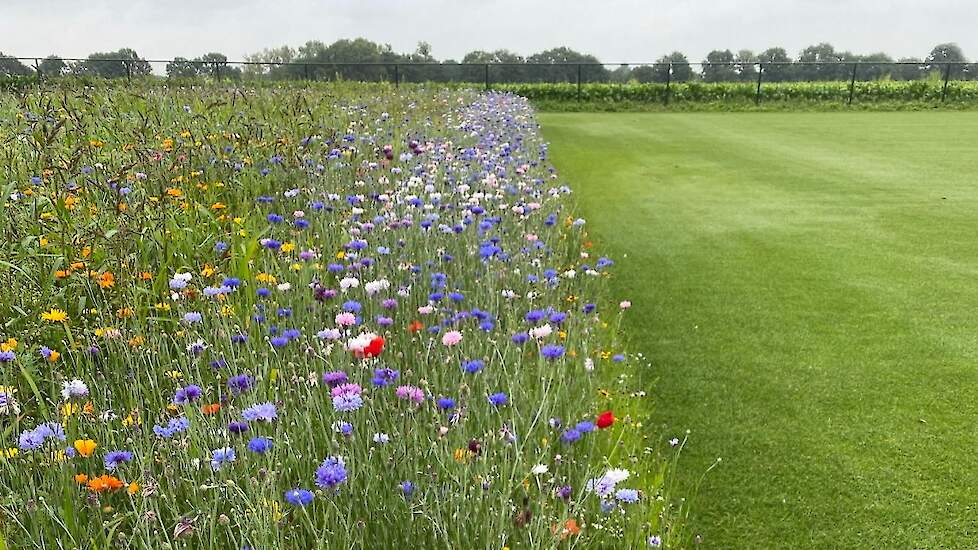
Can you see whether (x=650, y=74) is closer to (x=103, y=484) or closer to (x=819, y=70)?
(x=819, y=70)

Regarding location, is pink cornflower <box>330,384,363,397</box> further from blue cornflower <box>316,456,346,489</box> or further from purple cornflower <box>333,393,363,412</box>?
blue cornflower <box>316,456,346,489</box>

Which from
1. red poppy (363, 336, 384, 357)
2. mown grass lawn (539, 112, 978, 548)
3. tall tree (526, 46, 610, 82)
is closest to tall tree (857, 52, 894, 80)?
tall tree (526, 46, 610, 82)

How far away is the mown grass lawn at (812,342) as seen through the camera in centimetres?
247

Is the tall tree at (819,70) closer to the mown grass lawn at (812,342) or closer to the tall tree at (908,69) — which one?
the tall tree at (908,69)

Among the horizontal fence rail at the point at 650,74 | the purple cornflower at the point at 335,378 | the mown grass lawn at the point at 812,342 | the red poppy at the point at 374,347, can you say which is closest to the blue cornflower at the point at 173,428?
the purple cornflower at the point at 335,378

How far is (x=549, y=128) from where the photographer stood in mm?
16188

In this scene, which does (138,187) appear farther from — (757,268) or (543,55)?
(543,55)

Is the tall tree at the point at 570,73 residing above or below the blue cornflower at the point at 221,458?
above

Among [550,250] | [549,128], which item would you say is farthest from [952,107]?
[550,250]

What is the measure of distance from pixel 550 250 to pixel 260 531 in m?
2.85

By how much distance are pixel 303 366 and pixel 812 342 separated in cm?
274

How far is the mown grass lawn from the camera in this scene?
2471 mm

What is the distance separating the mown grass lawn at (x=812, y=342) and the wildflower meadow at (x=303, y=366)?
0.27 meters

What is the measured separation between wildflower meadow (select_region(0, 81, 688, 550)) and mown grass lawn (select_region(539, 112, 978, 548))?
27 cm
